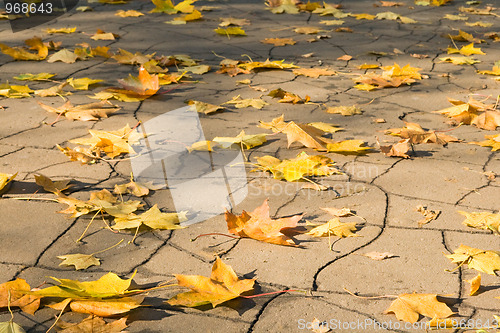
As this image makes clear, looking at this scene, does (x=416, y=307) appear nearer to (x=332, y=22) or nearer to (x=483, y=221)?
(x=483, y=221)

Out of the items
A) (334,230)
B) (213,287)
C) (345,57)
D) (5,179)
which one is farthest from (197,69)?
(213,287)

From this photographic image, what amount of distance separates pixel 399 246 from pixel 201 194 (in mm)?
667

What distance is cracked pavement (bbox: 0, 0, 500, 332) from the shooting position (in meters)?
1.43

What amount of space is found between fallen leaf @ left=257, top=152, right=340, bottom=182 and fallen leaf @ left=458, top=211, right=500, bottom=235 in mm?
491

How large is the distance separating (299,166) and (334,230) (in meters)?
0.42

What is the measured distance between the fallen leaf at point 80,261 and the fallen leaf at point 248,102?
4.46ft

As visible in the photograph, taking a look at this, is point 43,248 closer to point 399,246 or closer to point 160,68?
point 399,246

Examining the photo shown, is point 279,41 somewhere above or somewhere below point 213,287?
below

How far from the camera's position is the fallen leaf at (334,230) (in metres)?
1.74

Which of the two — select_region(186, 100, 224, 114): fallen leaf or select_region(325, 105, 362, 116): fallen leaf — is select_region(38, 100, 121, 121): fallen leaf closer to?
select_region(186, 100, 224, 114): fallen leaf

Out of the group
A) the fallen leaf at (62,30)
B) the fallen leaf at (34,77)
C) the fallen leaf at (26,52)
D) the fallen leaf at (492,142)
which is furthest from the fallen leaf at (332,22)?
the fallen leaf at (492,142)

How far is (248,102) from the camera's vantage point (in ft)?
9.35

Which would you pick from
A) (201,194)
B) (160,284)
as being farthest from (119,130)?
(160,284)

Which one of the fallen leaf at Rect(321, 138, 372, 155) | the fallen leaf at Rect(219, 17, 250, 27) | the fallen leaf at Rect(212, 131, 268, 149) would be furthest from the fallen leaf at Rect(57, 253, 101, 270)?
the fallen leaf at Rect(219, 17, 250, 27)
